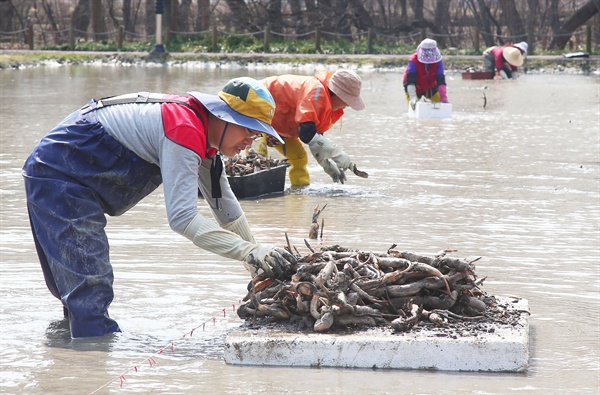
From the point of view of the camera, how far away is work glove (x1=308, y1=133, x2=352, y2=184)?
966 centimetres

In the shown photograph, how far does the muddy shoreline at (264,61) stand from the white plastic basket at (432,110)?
49.3 feet

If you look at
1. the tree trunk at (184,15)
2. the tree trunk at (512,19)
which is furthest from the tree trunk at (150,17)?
the tree trunk at (512,19)

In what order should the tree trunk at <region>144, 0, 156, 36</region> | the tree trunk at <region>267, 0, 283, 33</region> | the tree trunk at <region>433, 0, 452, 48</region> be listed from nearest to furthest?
the tree trunk at <region>267, 0, 283, 33</region> → the tree trunk at <region>433, 0, 452, 48</region> → the tree trunk at <region>144, 0, 156, 36</region>

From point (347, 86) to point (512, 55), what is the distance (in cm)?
2067

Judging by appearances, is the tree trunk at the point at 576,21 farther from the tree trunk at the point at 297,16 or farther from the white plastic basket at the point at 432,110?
the white plastic basket at the point at 432,110

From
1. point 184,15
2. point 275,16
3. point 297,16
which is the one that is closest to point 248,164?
point 275,16

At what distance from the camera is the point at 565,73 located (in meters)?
32.1

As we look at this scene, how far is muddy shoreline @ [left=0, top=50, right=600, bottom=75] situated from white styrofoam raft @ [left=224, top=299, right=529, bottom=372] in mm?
27899

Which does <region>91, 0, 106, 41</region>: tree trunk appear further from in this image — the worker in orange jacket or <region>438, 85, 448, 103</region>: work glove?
the worker in orange jacket

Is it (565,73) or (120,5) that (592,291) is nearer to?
(565,73)

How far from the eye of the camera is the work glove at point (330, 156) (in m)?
9.66

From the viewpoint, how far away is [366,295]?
501cm

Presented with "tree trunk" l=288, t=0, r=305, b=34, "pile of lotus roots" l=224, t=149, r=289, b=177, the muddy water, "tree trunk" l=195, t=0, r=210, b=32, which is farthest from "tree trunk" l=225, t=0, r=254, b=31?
"pile of lotus roots" l=224, t=149, r=289, b=177

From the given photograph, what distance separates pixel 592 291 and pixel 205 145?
2769 mm
